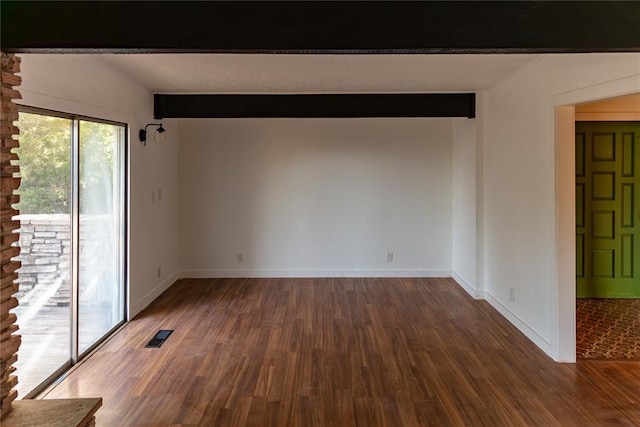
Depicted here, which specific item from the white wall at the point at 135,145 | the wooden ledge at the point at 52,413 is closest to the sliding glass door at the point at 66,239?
the white wall at the point at 135,145

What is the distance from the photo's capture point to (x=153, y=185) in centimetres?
441

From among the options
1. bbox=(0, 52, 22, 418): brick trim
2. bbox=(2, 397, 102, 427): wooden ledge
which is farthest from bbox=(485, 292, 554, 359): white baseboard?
bbox=(0, 52, 22, 418): brick trim

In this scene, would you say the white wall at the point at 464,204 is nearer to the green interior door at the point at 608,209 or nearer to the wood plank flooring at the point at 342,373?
the wood plank flooring at the point at 342,373

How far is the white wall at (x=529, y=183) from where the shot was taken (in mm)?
2814

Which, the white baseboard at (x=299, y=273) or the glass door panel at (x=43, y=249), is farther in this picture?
the white baseboard at (x=299, y=273)

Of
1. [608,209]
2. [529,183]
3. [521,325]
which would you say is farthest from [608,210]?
[521,325]

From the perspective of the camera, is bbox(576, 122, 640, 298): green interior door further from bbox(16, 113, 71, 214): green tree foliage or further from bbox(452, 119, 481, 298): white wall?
bbox(16, 113, 71, 214): green tree foliage

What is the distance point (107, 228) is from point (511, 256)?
13.1 ft

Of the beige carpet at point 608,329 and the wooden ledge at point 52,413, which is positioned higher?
the wooden ledge at point 52,413

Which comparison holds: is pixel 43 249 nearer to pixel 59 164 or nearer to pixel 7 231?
pixel 59 164

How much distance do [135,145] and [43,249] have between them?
1.62 metres

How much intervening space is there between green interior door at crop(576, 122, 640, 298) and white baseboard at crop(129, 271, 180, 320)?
508 centimetres

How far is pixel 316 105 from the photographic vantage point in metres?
4.39

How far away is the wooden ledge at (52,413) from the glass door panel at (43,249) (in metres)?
0.64
